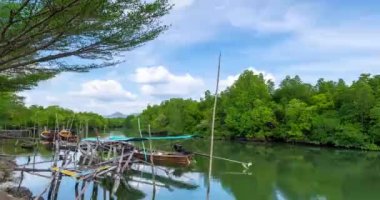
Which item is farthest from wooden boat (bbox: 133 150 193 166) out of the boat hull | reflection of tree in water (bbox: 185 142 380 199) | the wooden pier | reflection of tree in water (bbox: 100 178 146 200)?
the wooden pier

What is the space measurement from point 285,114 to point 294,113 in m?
2.46

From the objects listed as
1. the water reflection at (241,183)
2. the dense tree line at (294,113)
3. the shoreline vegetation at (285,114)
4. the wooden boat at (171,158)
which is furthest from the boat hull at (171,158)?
the dense tree line at (294,113)

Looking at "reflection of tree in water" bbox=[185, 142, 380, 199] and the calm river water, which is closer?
the calm river water

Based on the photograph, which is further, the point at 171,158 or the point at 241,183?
the point at 171,158

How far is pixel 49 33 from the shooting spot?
7508 mm

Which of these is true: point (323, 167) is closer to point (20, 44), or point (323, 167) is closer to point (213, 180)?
point (213, 180)

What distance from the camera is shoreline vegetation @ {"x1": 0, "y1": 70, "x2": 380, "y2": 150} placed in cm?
4172

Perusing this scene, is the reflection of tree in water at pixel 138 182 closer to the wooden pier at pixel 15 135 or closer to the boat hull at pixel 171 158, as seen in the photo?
the boat hull at pixel 171 158

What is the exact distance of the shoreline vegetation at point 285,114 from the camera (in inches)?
1642

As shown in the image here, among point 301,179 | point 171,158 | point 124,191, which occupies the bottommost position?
point 124,191

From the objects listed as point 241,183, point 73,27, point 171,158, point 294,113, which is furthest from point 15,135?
point 73,27

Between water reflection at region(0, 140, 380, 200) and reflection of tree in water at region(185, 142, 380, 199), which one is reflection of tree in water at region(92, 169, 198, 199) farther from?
reflection of tree in water at region(185, 142, 380, 199)

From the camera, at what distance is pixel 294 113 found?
48.0 metres

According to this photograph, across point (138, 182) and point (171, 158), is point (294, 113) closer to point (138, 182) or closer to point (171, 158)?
point (171, 158)
